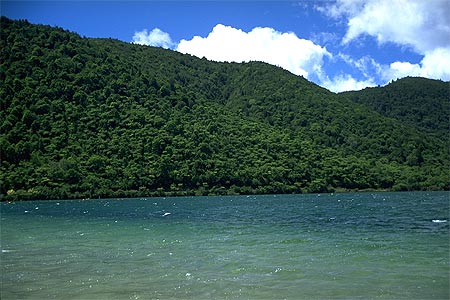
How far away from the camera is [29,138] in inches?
4459

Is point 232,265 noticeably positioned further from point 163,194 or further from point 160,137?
point 160,137

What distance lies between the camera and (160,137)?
436ft

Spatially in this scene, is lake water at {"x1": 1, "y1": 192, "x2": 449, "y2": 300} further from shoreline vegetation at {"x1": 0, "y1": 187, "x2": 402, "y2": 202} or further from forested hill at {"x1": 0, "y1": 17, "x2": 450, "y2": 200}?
forested hill at {"x1": 0, "y1": 17, "x2": 450, "y2": 200}

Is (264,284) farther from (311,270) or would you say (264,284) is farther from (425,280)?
(425,280)

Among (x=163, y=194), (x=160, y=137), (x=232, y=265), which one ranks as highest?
(x=160, y=137)

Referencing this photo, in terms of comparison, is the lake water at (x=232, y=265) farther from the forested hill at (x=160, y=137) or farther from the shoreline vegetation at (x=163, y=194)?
the forested hill at (x=160, y=137)

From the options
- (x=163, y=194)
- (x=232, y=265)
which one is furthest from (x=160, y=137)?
(x=232, y=265)

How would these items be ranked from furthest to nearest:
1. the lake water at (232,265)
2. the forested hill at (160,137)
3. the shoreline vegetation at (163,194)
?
1. the forested hill at (160,137)
2. the shoreline vegetation at (163,194)
3. the lake water at (232,265)

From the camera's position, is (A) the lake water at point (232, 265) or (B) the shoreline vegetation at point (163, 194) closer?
(A) the lake water at point (232, 265)

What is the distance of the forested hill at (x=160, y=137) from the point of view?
11488 centimetres

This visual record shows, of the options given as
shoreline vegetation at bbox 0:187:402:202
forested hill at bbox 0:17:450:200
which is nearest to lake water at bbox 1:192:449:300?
shoreline vegetation at bbox 0:187:402:202

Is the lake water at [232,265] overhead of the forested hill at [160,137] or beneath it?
beneath

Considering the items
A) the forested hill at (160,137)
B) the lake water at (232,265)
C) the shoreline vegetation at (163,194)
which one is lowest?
the shoreline vegetation at (163,194)

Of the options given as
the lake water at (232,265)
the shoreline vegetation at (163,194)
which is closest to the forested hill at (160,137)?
the shoreline vegetation at (163,194)
